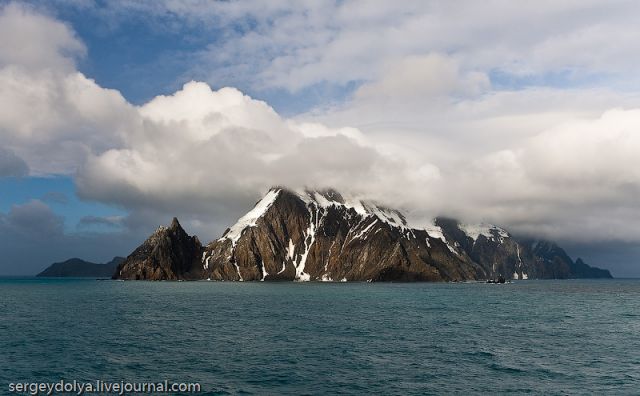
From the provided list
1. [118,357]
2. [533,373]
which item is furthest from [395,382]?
[118,357]

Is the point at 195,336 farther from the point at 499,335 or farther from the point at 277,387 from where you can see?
the point at 499,335

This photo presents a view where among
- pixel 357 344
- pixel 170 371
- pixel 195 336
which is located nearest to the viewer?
pixel 170 371

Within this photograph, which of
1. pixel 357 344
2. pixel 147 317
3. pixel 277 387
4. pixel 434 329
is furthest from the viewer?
pixel 147 317

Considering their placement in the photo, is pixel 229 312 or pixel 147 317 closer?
pixel 147 317

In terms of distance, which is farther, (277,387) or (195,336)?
(195,336)

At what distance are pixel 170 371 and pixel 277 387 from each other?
635 inches

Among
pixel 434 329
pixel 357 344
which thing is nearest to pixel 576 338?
pixel 434 329

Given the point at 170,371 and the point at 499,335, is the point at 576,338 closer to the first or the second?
the point at 499,335

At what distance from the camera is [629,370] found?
6531 centimetres

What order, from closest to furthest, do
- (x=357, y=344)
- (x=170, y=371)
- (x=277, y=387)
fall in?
1. (x=277, y=387)
2. (x=170, y=371)
3. (x=357, y=344)

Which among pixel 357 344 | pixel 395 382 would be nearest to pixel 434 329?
pixel 357 344

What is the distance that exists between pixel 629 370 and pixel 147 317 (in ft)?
334

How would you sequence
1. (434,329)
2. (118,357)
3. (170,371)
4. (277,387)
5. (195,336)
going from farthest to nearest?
(434,329), (195,336), (118,357), (170,371), (277,387)

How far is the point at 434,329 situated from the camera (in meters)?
101
